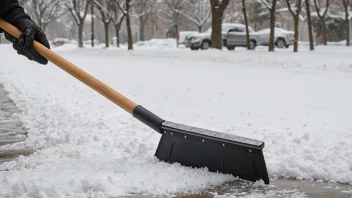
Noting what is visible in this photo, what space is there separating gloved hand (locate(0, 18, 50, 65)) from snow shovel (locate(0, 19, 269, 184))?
0.29ft

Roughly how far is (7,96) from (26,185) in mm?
5492

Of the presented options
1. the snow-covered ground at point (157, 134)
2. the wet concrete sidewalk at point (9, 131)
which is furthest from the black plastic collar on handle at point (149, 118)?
the wet concrete sidewalk at point (9, 131)

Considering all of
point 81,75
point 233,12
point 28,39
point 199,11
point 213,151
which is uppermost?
point 233,12

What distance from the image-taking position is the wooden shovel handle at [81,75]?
11.7 ft

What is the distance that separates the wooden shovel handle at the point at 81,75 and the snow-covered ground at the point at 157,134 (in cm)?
45

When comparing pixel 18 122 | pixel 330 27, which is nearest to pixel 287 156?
pixel 18 122

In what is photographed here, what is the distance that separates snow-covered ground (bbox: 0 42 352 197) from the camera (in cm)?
310

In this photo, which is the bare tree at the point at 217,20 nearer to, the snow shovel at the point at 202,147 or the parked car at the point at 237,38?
the parked car at the point at 237,38

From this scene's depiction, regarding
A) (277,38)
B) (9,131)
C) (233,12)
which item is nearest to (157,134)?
(9,131)

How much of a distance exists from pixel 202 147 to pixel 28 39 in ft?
5.48

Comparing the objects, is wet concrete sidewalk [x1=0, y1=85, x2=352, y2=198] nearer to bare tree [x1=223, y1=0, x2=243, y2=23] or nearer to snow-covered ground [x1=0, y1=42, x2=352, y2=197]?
snow-covered ground [x1=0, y1=42, x2=352, y2=197]

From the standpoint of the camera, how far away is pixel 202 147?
10.7 ft

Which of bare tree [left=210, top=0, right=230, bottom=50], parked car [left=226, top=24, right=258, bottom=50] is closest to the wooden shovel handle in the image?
bare tree [left=210, top=0, right=230, bottom=50]

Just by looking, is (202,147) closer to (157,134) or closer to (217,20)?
(157,134)
